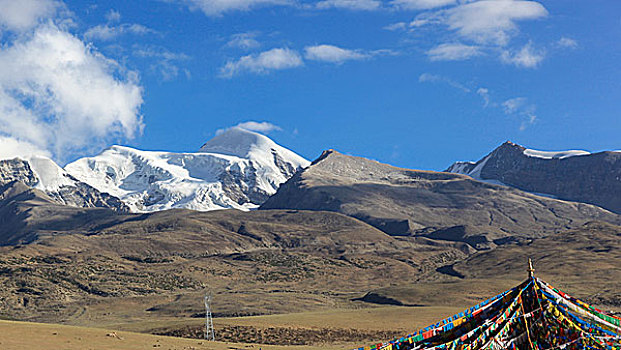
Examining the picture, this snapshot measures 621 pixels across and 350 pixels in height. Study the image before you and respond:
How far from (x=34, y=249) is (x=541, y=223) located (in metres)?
133

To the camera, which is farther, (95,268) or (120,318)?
(95,268)

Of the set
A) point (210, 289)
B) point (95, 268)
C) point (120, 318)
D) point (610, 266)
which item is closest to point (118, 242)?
point (95, 268)

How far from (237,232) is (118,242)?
3294 cm

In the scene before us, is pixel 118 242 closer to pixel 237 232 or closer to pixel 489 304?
pixel 237 232

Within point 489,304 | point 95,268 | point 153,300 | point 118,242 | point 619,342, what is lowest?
point 619,342

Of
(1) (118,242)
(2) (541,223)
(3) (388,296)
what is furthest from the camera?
(2) (541,223)

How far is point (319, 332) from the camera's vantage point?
46.1 meters

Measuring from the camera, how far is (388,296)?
81.2 meters

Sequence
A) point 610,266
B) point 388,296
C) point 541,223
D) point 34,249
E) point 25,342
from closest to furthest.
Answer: point 25,342 → point 388,296 → point 610,266 → point 34,249 → point 541,223

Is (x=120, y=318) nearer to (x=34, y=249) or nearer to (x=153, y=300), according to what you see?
(x=153, y=300)

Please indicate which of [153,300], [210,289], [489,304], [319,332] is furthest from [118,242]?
[489,304]

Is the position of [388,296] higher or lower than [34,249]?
lower

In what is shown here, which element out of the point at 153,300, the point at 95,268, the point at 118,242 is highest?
the point at 118,242

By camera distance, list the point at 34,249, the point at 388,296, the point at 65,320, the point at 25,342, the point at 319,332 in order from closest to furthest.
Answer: the point at 25,342
the point at 319,332
the point at 65,320
the point at 388,296
the point at 34,249
